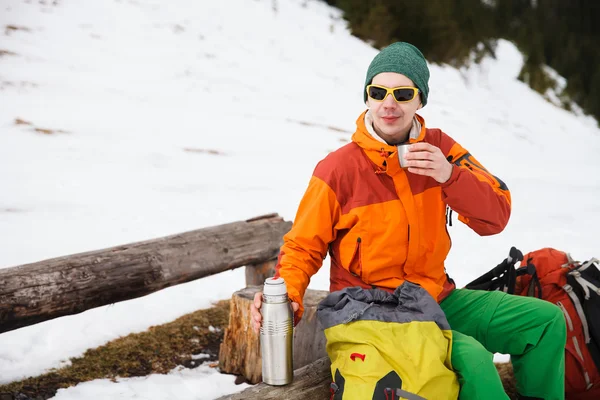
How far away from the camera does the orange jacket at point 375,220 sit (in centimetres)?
263

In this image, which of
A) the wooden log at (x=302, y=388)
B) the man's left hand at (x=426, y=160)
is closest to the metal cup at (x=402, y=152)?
the man's left hand at (x=426, y=160)

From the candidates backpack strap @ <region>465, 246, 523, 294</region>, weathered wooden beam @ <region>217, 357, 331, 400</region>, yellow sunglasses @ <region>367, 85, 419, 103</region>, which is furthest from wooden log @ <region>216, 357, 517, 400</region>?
yellow sunglasses @ <region>367, 85, 419, 103</region>

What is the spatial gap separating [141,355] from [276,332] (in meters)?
1.81

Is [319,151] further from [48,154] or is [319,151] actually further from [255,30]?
[255,30]

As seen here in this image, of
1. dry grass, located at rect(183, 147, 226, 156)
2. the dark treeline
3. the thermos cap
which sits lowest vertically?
dry grass, located at rect(183, 147, 226, 156)

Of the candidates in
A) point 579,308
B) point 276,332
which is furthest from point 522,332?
point 276,332

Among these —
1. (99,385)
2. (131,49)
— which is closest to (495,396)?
(99,385)

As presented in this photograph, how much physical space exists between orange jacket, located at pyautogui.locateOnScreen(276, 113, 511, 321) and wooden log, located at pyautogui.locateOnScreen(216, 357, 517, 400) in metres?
0.32

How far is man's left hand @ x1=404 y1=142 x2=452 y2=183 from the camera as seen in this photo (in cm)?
243

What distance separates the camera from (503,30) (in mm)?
39375

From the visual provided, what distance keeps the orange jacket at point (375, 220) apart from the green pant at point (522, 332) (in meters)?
0.26

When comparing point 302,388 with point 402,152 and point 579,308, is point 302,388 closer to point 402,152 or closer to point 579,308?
point 402,152

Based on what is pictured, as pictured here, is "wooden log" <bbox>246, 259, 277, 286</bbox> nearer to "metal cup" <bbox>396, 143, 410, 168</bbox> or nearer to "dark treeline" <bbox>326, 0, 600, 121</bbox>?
"metal cup" <bbox>396, 143, 410, 168</bbox>

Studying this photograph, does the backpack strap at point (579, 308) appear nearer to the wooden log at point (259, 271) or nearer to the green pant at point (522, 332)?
the green pant at point (522, 332)
